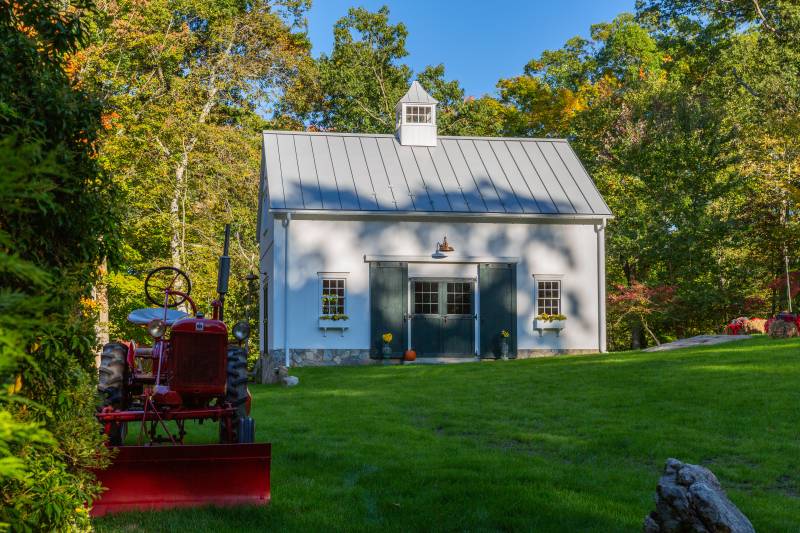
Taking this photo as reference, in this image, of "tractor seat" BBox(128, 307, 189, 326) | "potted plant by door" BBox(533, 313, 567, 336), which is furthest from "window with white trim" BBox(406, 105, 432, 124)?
"tractor seat" BBox(128, 307, 189, 326)

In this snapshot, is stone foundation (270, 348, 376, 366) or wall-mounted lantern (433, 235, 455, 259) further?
wall-mounted lantern (433, 235, 455, 259)

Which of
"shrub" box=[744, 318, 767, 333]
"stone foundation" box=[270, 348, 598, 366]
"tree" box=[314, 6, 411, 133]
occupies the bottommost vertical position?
"stone foundation" box=[270, 348, 598, 366]

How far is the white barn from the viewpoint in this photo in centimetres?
1986

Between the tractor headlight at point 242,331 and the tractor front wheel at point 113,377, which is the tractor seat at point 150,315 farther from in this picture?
the tractor headlight at point 242,331

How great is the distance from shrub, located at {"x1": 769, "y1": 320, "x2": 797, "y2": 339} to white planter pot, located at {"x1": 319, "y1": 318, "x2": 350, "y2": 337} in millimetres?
8626

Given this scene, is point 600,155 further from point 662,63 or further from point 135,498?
point 135,498

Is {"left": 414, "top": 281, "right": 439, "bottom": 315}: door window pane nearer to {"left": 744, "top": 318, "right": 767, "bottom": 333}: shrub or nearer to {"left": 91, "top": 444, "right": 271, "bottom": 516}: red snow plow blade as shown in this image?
{"left": 744, "top": 318, "right": 767, "bottom": 333}: shrub

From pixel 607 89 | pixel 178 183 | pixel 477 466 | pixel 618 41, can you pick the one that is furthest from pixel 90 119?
pixel 618 41

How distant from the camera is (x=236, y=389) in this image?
7.45 m

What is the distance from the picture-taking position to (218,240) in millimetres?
24609

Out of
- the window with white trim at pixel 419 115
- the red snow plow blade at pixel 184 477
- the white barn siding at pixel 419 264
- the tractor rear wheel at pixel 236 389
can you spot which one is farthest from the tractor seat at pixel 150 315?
the window with white trim at pixel 419 115

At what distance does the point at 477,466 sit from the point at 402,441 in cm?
152

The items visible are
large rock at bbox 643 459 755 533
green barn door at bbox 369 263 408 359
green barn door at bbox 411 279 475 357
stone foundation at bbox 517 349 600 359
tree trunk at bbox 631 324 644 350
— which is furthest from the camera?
tree trunk at bbox 631 324 644 350

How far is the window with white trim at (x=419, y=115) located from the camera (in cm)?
2297
